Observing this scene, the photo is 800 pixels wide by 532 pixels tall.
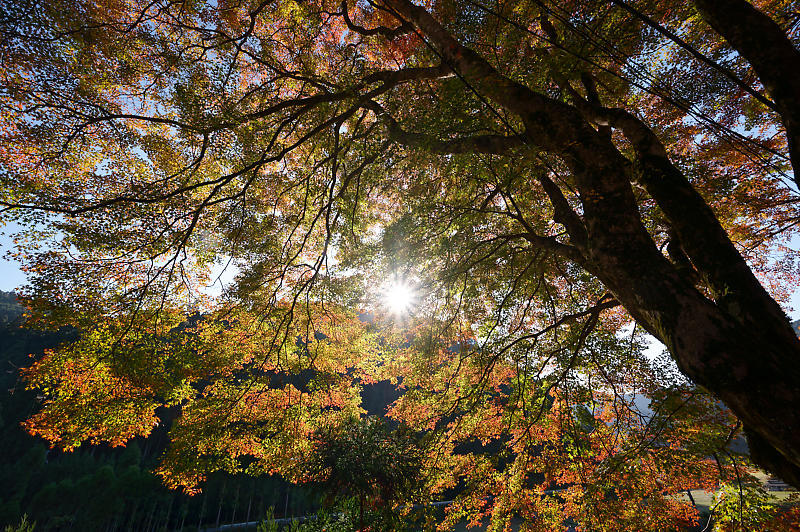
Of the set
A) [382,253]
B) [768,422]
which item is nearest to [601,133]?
[768,422]

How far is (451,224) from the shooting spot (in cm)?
430

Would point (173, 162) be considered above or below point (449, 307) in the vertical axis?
above

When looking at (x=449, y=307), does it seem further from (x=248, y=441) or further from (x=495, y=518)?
(x=248, y=441)

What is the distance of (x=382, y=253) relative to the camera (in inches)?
200

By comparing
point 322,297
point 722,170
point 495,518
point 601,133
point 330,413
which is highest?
point 722,170

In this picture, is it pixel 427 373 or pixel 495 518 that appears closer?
pixel 495 518

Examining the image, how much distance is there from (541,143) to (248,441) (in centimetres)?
701

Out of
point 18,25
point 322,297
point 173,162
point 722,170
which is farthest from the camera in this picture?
point 322,297

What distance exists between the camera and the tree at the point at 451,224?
216 centimetres

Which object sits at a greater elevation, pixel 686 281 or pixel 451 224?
pixel 451 224

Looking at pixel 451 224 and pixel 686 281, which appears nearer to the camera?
pixel 686 281

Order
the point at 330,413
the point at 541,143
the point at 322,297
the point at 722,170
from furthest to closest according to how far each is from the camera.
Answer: the point at 330,413 → the point at 322,297 → the point at 722,170 → the point at 541,143

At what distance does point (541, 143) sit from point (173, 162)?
562 centimetres

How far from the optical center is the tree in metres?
2.16
